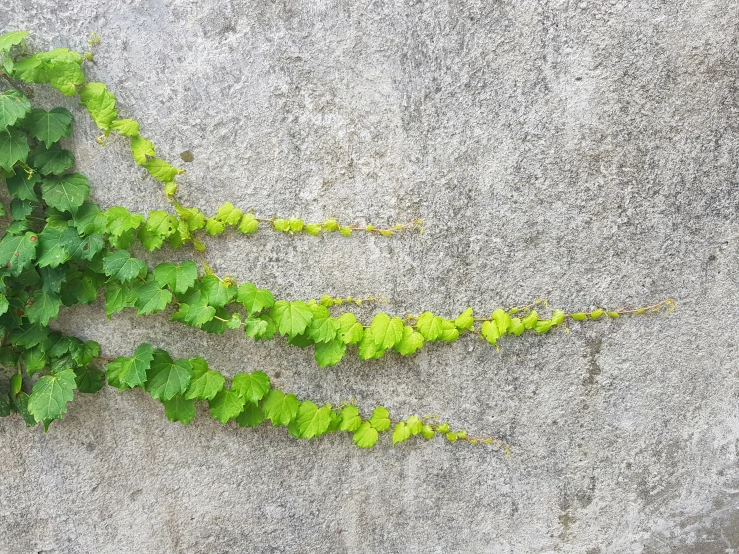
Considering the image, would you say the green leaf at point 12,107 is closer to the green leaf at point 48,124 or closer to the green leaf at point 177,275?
the green leaf at point 48,124

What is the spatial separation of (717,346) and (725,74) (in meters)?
1.28

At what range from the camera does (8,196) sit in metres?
2.09

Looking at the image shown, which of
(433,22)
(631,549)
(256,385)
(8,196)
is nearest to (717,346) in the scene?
(631,549)

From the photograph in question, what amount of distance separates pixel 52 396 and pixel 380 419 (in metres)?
1.45

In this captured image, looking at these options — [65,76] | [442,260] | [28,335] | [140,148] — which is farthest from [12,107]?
[442,260]

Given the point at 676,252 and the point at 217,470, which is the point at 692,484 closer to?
the point at 676,252

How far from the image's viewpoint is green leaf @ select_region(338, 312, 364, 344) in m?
2.15

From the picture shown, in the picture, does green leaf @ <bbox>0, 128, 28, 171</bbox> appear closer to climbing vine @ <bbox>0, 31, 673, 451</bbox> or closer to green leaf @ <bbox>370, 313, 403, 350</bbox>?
climbing vine @ <bbox>0, 31, 673, 451</bbox>

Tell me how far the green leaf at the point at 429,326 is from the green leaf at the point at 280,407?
69 cm

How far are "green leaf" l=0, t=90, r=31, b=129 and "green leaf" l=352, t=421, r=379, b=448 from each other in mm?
1914

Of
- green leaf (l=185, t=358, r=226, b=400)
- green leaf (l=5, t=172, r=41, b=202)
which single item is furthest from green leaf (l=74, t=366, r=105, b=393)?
green leaf (l=5, t=172, r=41, b=202)

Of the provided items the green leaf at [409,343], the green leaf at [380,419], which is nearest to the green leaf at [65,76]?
the green leaf at [409,343]

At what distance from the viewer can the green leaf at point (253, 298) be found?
6.80 ft

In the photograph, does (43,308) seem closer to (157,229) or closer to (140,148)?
(157,229)
